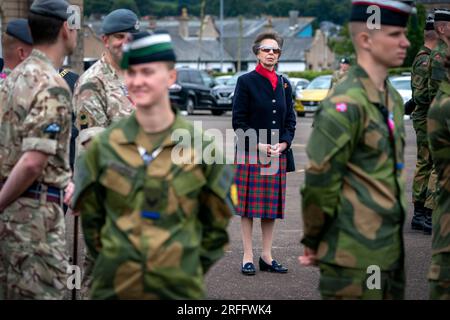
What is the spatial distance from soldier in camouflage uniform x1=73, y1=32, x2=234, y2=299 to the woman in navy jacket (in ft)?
14.3

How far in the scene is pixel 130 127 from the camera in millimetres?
4406

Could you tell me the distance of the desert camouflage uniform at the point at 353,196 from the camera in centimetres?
466

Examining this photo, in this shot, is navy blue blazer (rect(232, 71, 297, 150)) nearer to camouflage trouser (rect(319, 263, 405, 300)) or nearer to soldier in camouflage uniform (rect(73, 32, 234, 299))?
camouflage trouser (rect(319, 263, 405, 300))

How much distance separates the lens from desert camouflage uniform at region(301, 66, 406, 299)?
183 inches

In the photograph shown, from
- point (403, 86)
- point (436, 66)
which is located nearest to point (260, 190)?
point (436, 66)

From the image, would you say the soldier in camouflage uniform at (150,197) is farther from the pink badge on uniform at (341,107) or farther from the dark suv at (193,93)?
the dark suv at (193,93)

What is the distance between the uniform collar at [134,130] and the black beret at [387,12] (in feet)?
3.85

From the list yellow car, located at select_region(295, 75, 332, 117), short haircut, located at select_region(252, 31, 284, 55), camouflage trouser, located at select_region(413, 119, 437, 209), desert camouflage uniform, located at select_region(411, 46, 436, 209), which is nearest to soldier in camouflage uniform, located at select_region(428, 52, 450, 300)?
short haircut, located at select_region(252, 31, 284, 55)

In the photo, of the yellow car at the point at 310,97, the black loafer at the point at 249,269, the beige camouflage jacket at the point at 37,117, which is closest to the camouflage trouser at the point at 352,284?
the beige camouflage jacket at the point at 37,117

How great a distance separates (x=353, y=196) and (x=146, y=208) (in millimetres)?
1065

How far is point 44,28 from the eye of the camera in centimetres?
544

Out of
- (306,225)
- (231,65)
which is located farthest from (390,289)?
(231,65)

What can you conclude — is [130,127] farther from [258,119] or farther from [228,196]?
[258,119]

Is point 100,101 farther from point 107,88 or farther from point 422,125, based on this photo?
point 422,125
